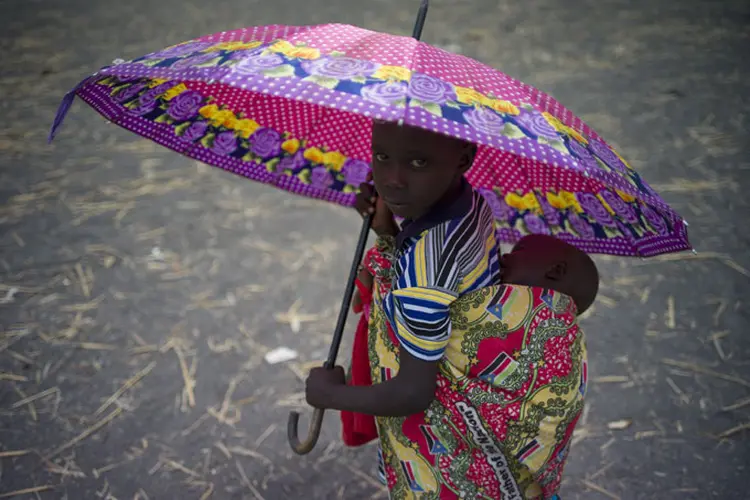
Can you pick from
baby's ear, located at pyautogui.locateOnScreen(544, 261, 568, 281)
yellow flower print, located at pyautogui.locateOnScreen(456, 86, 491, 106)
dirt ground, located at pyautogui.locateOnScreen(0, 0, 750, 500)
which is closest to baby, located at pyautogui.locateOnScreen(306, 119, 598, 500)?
baby's ear, located at pyautogui.locateOnScreen(544, 261, 568, 281)

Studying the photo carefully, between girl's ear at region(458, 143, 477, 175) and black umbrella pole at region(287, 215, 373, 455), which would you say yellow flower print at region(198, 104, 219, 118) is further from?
girl's ear at region(458, 143, 477, 175)

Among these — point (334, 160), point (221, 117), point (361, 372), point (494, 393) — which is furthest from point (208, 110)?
point (494, 393)

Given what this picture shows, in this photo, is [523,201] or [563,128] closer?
[563,128]

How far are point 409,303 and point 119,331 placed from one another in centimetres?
196

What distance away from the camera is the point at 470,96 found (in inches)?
54.5

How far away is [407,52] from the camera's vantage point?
1.41 meters

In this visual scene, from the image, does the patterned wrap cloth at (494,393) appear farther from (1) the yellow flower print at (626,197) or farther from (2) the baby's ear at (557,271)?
(1) the yellow flower print at (626,197)

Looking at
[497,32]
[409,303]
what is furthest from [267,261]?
[497,32]

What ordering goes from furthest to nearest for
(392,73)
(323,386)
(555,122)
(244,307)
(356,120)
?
(244,307) < (356,120) < (323,386) < (555,122) < (392,73)

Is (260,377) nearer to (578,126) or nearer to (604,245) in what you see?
(604,245)

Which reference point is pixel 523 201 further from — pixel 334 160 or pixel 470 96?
pixel 470 96

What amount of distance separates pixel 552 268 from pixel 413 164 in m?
0.46

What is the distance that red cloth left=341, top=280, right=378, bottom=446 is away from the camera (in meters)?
1.92

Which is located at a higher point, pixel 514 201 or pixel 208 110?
pixel 208 110
